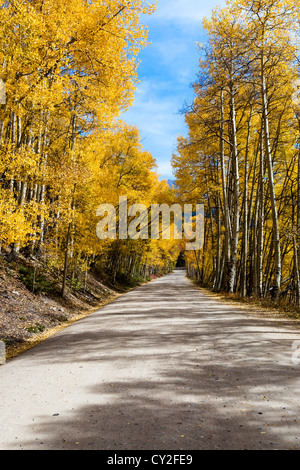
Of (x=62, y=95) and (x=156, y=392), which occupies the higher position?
(x=62, y=95)

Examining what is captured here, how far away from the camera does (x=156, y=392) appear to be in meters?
3.71

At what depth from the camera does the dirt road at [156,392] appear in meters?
2.76

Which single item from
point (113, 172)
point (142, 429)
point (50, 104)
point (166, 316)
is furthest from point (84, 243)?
point (142, 429)

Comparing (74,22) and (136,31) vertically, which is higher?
(136,31)

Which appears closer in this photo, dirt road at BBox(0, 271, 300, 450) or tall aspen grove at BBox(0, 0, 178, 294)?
dirt road at BBox(0, 271, 300, 450)

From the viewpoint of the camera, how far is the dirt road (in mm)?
2756

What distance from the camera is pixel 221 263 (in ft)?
67.4

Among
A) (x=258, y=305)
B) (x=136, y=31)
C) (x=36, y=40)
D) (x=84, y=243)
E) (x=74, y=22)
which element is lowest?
(x=258, y=305)

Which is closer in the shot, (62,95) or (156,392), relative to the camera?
(156,392)

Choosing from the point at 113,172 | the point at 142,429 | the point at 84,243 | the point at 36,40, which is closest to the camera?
the point at 142,429

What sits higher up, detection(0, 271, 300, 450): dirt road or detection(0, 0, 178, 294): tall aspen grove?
detection(0, 0, 178, 294): tall aspen grove

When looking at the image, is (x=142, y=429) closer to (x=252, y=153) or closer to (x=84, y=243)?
(x=84, y=243)

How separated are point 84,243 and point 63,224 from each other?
49.6 inches

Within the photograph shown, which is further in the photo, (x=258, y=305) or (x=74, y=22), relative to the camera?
(x=258, y=305)
